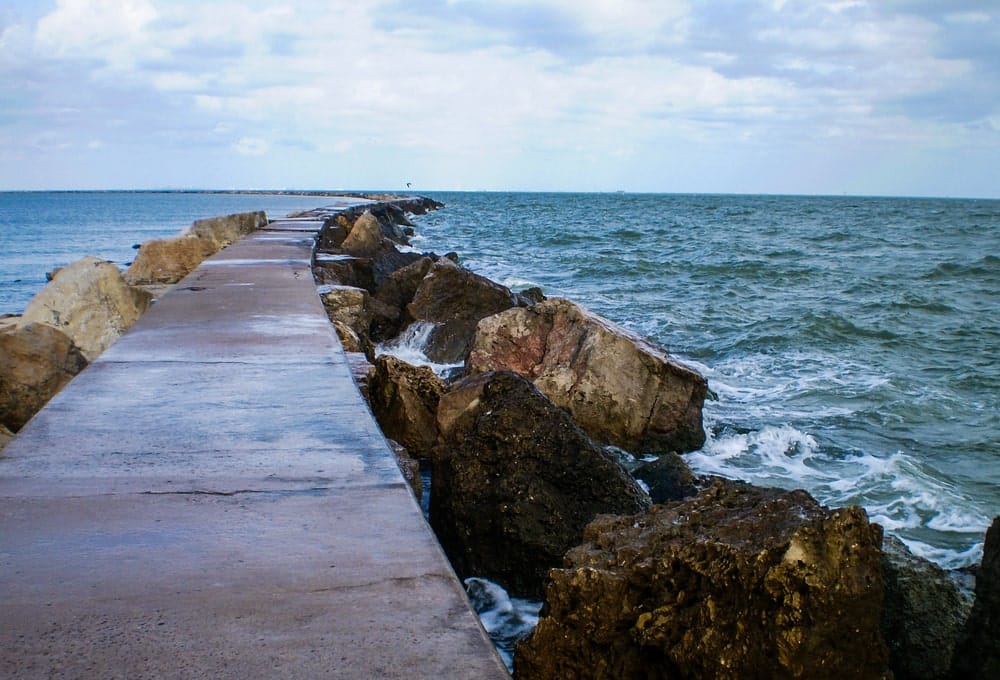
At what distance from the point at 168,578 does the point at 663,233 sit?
34.5 m

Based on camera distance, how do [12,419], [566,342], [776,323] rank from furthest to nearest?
[776,323], [566,342], [12,419]

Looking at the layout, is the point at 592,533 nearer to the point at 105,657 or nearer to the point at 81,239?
the point at 105,657

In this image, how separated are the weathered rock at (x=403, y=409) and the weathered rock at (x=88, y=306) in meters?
2.76

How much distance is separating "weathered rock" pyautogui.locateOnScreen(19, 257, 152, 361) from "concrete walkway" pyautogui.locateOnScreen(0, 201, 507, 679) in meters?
2.99

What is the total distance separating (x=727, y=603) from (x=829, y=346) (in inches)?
384

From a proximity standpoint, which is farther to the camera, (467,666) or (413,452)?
(413,452)

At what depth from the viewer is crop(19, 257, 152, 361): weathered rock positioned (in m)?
7.06

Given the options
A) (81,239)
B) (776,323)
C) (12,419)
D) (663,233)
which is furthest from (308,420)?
(81,239)

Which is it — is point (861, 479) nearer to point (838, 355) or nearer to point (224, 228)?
point (838, 355)

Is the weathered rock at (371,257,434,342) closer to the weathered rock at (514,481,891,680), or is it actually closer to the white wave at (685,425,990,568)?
the white wave at (685,425,990,568)

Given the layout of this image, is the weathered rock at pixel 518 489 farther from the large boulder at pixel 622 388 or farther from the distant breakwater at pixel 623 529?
the large boulder at pixel 622 388

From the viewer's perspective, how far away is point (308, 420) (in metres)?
3.63

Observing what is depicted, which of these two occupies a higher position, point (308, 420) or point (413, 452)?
point (308, 420)

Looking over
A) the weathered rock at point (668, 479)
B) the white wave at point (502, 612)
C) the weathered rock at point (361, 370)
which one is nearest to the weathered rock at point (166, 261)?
the weathered rock at point (361, 370)
